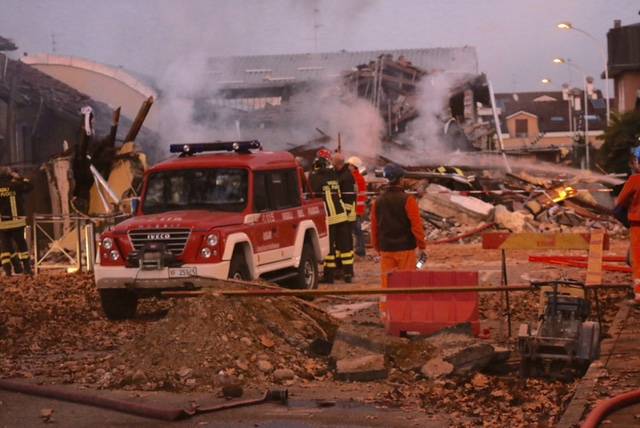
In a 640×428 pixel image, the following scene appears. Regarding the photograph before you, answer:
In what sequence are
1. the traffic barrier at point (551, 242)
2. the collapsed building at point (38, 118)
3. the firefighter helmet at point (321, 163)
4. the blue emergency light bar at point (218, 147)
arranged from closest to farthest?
the traffic barrier at point (551, 242)
the blue emergency light bar at point (218, 147)
the firefighter helmet at point (321, 163)
the collapsed building at point (38, 118)

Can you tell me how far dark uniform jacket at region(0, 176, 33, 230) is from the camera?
22.0 m

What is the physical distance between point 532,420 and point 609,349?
2.66 m

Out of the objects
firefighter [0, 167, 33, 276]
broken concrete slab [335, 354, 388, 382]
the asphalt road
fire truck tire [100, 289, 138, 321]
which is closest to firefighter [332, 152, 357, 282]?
fire truck tire [100, 289, 138, 321]

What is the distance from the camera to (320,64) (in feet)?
146

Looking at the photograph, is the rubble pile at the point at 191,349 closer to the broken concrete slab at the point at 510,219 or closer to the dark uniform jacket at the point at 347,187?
the dark uniform jacket at the point at 347,187

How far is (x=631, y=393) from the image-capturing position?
9.06 m

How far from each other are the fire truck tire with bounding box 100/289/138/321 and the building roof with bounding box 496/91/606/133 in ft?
283

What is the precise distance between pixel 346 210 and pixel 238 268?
4705mm

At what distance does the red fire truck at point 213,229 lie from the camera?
15.2m

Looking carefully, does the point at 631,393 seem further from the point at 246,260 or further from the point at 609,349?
the point at 246,260

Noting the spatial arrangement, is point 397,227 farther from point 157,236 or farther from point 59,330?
point 59,330

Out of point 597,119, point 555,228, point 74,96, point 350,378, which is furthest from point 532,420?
point 597,119

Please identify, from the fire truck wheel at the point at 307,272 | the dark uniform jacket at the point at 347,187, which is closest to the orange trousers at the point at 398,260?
the fire truck wheel at the point at 307,272

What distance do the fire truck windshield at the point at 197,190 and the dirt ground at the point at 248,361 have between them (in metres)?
1.50
